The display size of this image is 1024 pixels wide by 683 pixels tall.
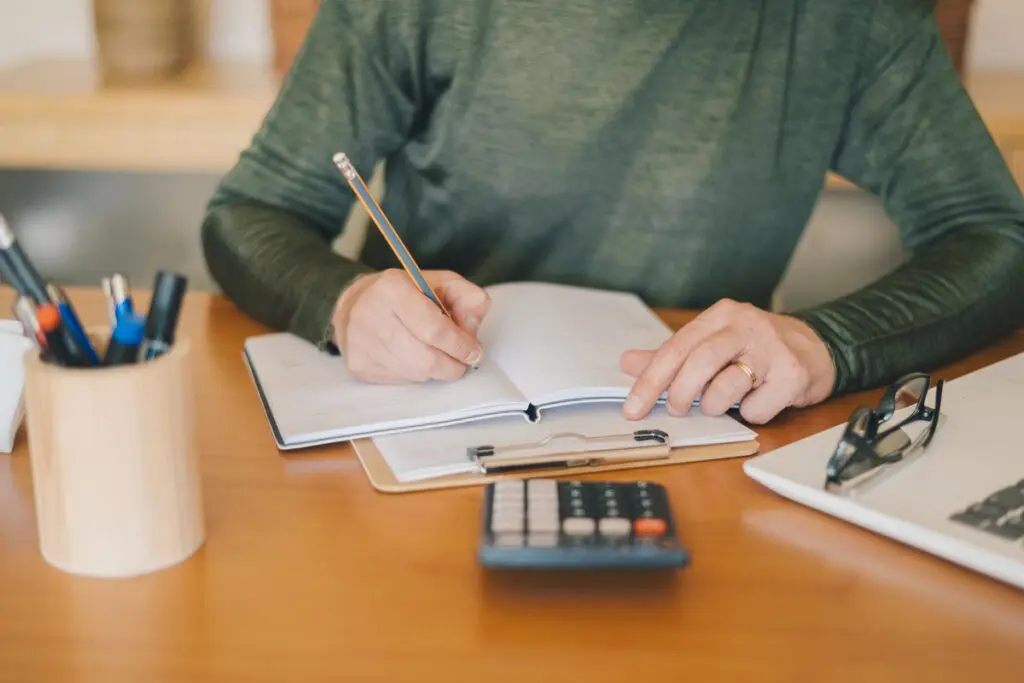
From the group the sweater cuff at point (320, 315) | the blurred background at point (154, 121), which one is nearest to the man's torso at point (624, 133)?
the sweater cuff at point (320, 315)

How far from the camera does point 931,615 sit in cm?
59

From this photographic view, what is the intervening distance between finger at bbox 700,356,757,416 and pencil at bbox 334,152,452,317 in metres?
0.21

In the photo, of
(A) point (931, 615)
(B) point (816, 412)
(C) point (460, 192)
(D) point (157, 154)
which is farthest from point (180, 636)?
(D) point (157, 154)

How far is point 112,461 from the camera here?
57 centimetres

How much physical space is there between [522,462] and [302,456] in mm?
155

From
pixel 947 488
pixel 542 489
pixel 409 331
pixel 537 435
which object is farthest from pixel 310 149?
pixel 947 488

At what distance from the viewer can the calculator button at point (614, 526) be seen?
0.61 metres

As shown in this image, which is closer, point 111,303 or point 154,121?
point 111,303

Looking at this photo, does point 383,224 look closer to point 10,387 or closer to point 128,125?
point 10,387

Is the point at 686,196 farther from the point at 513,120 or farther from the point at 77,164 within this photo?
the point at 77,164

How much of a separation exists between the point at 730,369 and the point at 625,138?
448 mm

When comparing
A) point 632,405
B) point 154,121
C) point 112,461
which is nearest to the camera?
point 112,461

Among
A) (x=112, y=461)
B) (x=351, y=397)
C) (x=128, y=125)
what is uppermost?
(x=112, y=461)

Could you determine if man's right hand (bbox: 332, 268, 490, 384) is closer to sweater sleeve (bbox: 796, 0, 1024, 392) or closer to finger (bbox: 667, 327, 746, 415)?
finger (bbox: 667, 327, 746, 415)
